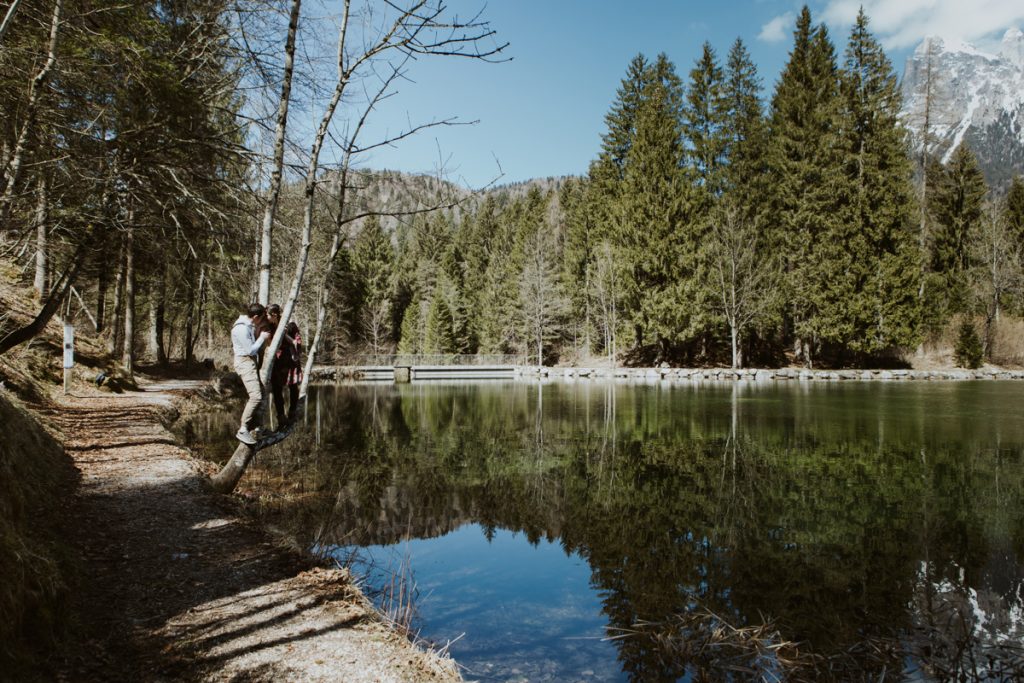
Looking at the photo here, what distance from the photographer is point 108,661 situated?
2801 mm

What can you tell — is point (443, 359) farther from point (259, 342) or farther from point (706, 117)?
point (259, 342)

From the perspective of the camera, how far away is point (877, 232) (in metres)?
28.2

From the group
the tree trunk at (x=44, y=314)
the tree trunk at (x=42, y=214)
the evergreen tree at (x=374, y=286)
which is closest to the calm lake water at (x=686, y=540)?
the tree trunk at (x=44, y=314)

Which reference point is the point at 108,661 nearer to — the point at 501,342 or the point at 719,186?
the point at 719,186

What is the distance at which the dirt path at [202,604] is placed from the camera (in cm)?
286

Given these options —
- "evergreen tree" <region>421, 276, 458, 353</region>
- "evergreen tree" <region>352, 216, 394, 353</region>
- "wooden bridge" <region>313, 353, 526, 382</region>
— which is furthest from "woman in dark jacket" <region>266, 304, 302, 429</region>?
"evergreen tree" <region>352, 216, 394, 353</region>

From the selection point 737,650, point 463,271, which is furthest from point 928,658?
point 463,271

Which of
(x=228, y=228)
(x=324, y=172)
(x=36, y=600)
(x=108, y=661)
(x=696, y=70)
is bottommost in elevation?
(x=108, y=661)

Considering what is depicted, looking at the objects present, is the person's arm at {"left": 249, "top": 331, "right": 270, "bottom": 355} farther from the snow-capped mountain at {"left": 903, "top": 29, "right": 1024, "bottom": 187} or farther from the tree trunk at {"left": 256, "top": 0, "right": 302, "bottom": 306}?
the snow-capped mountain at {"left": 903, "top": 29, "right": 1024, "bottom": 187}

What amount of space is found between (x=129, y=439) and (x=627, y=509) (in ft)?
22.2

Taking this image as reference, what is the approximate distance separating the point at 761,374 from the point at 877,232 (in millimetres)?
8787

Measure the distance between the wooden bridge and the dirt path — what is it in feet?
96.9

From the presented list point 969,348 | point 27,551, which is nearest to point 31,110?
point 27,551

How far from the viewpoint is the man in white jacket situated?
5645 mm
